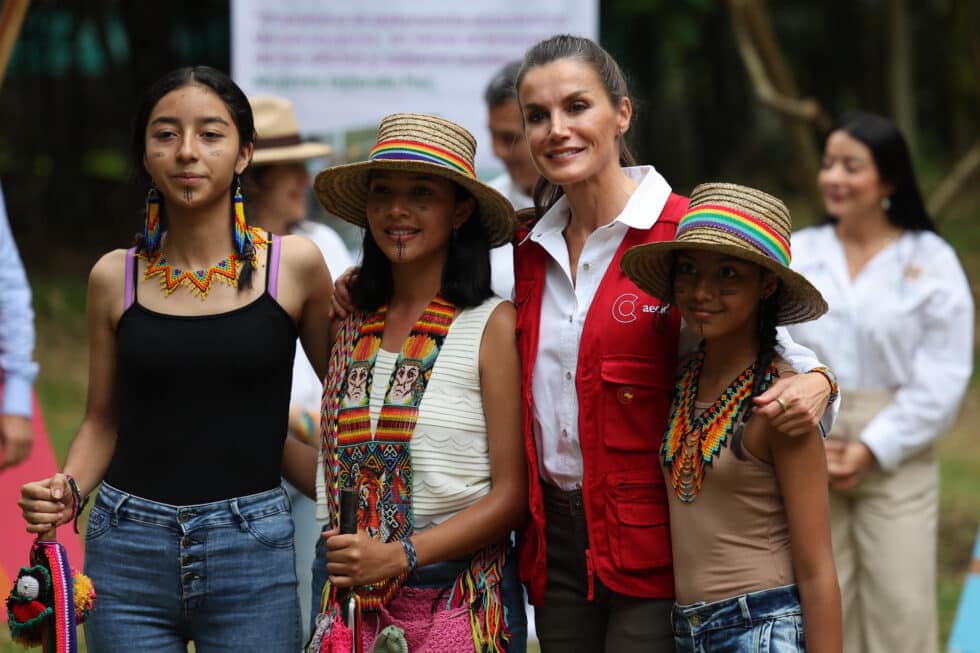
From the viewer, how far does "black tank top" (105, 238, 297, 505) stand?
304 centimetres

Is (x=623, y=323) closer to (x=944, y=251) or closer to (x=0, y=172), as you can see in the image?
(x=944, y=251)

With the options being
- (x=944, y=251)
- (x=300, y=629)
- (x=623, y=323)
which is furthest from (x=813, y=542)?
(x=944, y=251)

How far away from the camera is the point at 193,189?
3082mm

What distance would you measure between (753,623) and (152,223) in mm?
1689

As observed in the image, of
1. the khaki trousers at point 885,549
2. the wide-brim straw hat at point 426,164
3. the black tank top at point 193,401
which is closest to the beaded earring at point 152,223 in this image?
the black tank top at point 193,401

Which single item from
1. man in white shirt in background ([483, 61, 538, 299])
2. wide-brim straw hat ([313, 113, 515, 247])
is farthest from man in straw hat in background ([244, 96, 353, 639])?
wide-brim straw hat ([313, 113, 515, 247])

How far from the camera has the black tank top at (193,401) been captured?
304cm

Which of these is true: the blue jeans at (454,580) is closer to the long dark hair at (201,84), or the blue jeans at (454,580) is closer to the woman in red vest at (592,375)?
the woman in red vest at (592,375)

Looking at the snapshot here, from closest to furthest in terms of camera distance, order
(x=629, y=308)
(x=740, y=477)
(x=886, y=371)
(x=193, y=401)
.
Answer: (x=740, y=477), (x=193, y=401), (x=629, y=308), (x=886, y=371)

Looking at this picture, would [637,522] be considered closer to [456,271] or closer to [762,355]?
[762,355]

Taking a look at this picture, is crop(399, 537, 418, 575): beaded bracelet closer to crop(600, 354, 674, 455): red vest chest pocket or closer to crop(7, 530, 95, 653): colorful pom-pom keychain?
crop(600, 354, 674, 455): red vest chest pocket

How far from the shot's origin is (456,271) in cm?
326

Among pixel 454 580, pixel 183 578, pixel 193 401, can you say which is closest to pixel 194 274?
pixel 193 401

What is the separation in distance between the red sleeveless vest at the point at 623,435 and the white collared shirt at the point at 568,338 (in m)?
0.04
